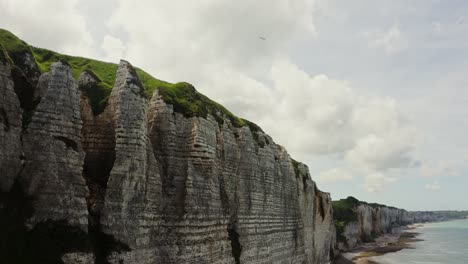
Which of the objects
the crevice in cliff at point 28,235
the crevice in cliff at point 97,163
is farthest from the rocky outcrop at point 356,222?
the crevice in cliff at point 28,235

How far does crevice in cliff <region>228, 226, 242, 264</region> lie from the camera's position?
3152 cm

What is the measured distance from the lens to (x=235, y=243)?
32281mm

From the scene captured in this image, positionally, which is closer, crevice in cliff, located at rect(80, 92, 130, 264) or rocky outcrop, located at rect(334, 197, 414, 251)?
crevice in cliff, located at rect(80, 92, 130, 264)

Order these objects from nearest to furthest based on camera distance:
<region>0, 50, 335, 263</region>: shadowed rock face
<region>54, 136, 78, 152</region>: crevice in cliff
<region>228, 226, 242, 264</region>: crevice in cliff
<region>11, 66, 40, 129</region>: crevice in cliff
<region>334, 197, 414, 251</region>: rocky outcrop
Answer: <region>0, 50, 335, 263</region>: shadowed rock face → <region>11, 66, 40, 129</region>: crevice in cliff → <region>54, 136, 78, 152</region>: crevice in cliff → <region>228, 226, 242, 264</region>: crevice in cliff → <region>334, 197, 414, 251</region>: rocky outcrop

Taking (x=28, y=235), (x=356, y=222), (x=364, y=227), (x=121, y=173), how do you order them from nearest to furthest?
(x=28, y=235)
(x=121, y=173)
(x=356, y=222)
(x=364, y=227)

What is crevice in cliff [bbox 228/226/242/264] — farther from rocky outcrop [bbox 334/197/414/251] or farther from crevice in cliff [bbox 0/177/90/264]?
rocky outcrop [bbox 334/197/414/251]

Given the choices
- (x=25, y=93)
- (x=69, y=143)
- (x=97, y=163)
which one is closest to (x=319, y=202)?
(x=97, y=163)

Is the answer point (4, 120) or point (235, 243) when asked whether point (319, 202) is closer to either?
point (235, 243)

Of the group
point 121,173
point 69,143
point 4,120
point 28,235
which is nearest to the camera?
point 28,235

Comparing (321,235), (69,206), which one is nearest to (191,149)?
(69,206)

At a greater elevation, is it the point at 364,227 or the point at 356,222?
the point at 356,222

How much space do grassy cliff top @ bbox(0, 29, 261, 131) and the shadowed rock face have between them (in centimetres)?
62

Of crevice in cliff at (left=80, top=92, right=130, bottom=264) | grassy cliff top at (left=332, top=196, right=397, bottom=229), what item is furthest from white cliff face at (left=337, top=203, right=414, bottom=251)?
crevice in cliff at (left=80, top=92, right=130, bottom=264)

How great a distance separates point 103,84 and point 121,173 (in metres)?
6.58
